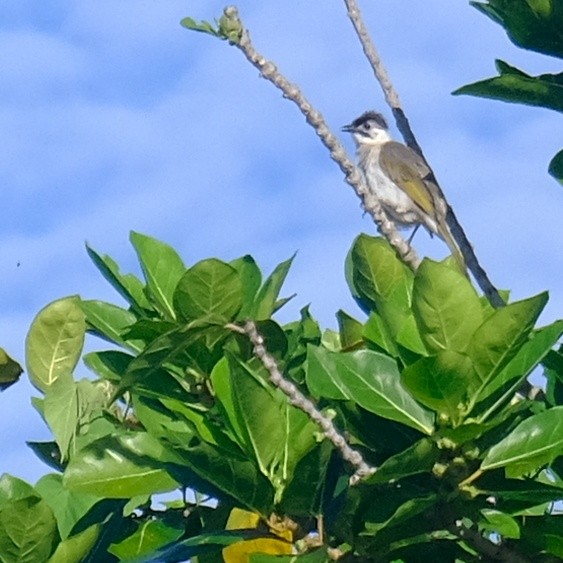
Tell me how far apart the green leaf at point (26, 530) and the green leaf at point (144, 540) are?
191mm

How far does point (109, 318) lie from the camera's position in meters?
2.50

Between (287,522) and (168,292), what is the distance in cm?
60

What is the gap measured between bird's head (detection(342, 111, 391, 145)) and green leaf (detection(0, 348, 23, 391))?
9.77 metres

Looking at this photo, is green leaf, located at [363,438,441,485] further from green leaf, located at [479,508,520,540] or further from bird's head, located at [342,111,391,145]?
bird's head, located at [342,111,391,145]

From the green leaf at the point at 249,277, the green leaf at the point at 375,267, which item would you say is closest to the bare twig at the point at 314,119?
the green leaf at the point at 375,267

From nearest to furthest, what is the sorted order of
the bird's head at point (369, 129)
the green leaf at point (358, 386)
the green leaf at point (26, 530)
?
1. the green leaf at point (358, 386)
2. the green leaf at point (26, 530)
3. the bird's head at point (369, 129)

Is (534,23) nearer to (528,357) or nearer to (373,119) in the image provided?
(528,357)

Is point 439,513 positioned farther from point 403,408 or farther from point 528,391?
point 528,391

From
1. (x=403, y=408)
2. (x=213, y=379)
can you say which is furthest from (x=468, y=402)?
(x=213, y=379)

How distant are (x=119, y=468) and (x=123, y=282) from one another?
0.55m

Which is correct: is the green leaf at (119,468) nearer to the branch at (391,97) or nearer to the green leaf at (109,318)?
the green leaf at (109,318)

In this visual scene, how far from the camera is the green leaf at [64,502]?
2270 mm

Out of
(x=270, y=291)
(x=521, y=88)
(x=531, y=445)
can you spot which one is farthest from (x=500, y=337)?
(x=521, y=88)

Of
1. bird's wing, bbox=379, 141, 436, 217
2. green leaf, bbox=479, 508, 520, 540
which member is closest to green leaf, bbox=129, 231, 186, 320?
green leaf, bbox=479, 508, 520, 540
